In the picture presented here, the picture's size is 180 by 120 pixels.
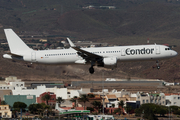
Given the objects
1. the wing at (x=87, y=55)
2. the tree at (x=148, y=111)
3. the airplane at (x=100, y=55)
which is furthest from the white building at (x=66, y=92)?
the wing at (x=87, y=55)

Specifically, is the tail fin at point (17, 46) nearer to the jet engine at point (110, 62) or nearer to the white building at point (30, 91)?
the jet engine at point (110, 62)

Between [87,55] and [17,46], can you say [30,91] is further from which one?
[87,55]

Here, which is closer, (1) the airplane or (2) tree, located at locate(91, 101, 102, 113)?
(1) the airplane

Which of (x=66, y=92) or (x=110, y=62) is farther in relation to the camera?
(x=66, y=92)

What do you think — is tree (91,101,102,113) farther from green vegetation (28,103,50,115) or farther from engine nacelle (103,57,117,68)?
engine nacelle (103,57,117,68)

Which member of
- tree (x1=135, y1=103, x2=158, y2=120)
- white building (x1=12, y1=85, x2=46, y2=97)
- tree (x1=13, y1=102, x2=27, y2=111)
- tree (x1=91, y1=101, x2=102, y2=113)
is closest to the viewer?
tree (x1=135, y1=103, x2=158, y2=120)

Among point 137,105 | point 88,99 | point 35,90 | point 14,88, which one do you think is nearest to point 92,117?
point 88,99

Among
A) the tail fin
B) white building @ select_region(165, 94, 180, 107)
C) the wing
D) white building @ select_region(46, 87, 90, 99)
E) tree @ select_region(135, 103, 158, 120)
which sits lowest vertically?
tree @ select_region(135, 103, 158, 120)

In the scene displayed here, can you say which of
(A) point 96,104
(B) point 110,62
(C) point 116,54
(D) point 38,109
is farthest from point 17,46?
(A) point 96,104

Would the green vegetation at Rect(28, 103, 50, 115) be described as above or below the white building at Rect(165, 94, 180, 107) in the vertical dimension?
below

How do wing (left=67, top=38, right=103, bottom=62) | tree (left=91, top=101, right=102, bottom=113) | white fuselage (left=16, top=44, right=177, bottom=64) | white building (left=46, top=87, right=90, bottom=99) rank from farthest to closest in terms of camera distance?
white building (left=46, top=87, right=90, bottom=99), tree (left=91, top=101, right=102, bottom=113), white fuselage (left=16, top=44, right=177, bottom=64), wing (left=67, top=38, right=103, bottom=62)

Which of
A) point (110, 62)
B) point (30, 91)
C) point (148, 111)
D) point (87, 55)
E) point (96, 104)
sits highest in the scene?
point (87, 55)

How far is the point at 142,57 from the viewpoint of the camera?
69125mm

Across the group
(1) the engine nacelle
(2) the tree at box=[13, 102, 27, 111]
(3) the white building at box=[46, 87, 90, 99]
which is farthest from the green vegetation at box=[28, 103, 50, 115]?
(1) the engine nacelle
